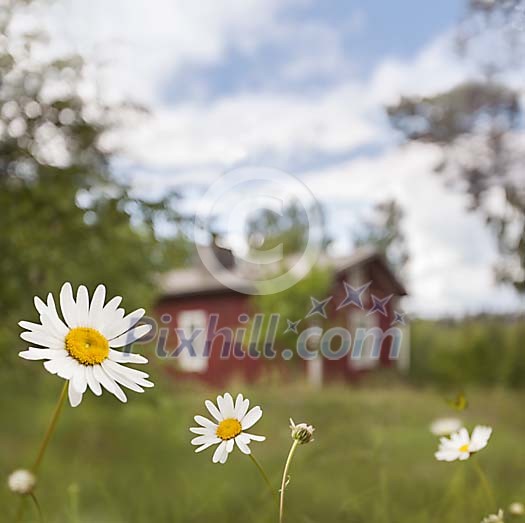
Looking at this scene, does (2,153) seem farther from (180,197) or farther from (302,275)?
(302,275)

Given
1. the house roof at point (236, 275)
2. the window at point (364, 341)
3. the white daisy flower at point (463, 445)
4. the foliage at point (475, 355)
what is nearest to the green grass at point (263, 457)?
the foliage at point (475, 355)

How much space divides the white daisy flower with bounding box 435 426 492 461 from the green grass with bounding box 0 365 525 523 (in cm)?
42

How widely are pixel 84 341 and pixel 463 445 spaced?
335 mm

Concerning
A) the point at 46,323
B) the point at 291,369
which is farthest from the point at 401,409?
the point at 46,323

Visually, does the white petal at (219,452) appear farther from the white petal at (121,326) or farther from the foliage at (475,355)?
the foliage at (475,355)

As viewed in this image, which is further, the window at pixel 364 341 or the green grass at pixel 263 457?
→ the window at pixel 364 341

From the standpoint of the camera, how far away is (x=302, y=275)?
6.10 m

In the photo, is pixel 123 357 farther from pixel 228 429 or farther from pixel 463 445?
pixel 463 445

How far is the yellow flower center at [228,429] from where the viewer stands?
43 cm

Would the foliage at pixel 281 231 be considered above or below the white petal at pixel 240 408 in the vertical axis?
above

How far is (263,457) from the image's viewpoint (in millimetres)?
3820

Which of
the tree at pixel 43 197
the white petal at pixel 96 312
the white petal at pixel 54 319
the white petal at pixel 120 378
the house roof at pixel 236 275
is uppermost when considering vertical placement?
the house roof at pixel 236 275

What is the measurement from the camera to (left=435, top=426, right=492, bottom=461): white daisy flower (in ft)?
1.74

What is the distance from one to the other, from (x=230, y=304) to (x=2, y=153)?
15.8 feet
